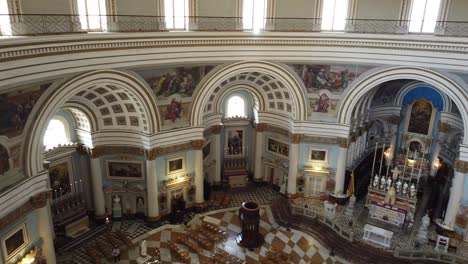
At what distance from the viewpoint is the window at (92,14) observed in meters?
15.4

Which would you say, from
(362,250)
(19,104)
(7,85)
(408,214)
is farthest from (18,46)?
(408,214)

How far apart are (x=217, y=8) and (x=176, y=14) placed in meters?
2.04

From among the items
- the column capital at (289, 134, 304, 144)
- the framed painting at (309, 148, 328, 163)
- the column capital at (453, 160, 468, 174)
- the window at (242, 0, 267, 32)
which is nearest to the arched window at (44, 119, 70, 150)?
the window at (242, 0, 267, 32)

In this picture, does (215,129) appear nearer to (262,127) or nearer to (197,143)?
(197,143)

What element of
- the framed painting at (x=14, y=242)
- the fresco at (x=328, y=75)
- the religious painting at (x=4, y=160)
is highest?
the fresco at (x=328, y=75)

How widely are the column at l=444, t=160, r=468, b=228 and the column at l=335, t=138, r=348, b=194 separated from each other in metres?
5.45

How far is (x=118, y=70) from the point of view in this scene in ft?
54.3

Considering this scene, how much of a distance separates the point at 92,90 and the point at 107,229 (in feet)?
24.5

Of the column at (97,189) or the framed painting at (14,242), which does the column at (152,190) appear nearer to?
the column at (97,189)

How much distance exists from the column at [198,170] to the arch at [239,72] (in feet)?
3.78

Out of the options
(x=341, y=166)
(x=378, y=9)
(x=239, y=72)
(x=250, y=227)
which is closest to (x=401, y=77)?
(x=378, y=9)

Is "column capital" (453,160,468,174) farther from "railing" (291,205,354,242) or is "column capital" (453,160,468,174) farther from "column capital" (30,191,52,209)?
"column capital" (30,191,52,209)

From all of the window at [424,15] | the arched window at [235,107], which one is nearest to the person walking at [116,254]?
the arched window at [235,107]

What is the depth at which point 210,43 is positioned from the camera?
18.3 metres
